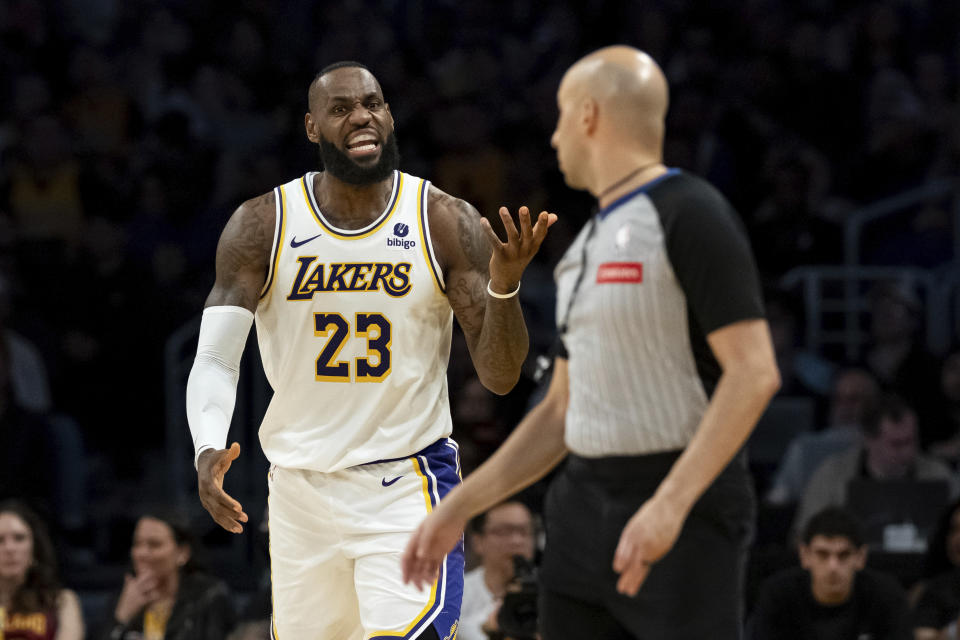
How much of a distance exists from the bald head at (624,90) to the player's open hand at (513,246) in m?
0.84

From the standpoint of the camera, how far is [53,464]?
9328mm

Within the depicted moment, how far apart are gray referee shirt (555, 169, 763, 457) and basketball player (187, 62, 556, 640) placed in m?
1.40

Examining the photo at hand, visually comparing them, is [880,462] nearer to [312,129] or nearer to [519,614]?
[519,614]

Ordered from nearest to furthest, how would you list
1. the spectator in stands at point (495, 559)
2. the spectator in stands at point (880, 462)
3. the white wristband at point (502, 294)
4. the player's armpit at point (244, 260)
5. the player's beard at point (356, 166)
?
the white wristband at point (502, 294) → the player's armpit at point (244, 260) → the player's beard at point (356, 166) → the spectator in stands at point (495, 559) → the spectator in stands at point (880, 462)

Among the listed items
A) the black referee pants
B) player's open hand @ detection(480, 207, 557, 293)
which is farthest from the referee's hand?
player's open hand @ detection(480, 207, 557, 293)

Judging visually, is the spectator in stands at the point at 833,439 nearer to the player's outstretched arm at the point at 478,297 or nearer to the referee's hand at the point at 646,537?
the player's outstretched arm at the point at 478,297

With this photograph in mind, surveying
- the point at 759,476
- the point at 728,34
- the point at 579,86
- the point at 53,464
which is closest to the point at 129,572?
the point at 53,464

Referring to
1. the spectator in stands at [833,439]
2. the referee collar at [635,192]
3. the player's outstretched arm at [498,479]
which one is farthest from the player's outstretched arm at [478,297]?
the spectator in stands at [833,439]

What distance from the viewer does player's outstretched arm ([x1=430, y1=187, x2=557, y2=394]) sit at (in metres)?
4.87

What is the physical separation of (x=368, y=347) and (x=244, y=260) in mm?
498

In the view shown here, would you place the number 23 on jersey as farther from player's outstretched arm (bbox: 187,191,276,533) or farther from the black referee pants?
the black referee pants

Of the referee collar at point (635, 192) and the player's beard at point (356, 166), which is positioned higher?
the player's beard at point (356, 166)

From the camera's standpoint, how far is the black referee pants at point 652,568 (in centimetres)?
329

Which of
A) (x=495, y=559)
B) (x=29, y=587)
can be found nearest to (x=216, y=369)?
(x=495, y=559)
